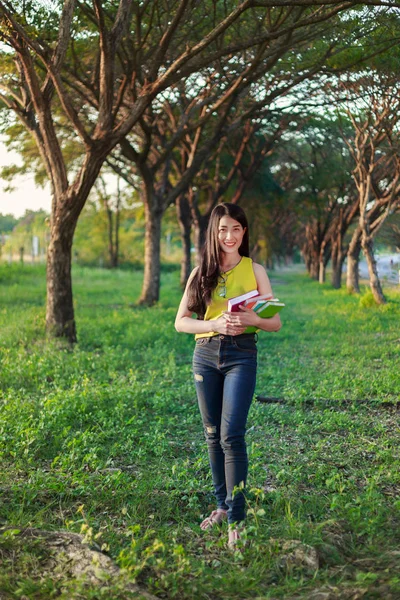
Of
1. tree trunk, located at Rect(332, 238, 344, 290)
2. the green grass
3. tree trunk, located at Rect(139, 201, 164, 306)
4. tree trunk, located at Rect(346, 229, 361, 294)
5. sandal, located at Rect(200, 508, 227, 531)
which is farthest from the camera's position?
tree trunk, located at Rect(332, 238, 344, 290)

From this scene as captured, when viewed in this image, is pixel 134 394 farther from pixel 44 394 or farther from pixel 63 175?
pixel 63 175

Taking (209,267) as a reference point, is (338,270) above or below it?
below

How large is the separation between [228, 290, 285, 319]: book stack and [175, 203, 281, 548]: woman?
0.03 meters

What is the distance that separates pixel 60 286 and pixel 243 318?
364 inches

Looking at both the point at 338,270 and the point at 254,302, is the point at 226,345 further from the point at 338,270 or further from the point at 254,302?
the point at 338,270

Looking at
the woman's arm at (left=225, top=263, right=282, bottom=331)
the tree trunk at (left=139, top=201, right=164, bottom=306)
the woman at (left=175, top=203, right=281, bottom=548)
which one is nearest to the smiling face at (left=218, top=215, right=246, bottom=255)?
the woman at (left=175, top=203, right=281, bottom=548)

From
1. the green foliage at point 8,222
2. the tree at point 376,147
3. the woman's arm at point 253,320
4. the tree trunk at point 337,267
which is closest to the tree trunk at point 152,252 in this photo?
the tree at point 376,147

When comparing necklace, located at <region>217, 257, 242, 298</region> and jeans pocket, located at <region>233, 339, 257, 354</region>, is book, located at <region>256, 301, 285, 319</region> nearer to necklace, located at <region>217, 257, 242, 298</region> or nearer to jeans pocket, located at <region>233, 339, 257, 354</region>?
jeans pocket, located at <region>233, 339, 257, 354</region>

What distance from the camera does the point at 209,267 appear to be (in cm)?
436

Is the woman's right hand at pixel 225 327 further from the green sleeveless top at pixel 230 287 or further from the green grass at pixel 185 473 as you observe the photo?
the green grass at pixel 185 473

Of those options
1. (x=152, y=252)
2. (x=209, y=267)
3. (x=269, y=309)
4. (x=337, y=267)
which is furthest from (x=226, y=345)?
(x=337, y=267)

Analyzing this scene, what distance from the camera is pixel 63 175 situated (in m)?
12.4

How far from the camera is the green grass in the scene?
3.76m

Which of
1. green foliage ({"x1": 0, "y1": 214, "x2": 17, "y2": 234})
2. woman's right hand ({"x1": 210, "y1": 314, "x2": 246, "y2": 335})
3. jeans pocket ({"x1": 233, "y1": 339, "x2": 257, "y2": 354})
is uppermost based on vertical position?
green foliage ({"x1": 0, "y1": 214, "x2": 17, "y2": 234})
